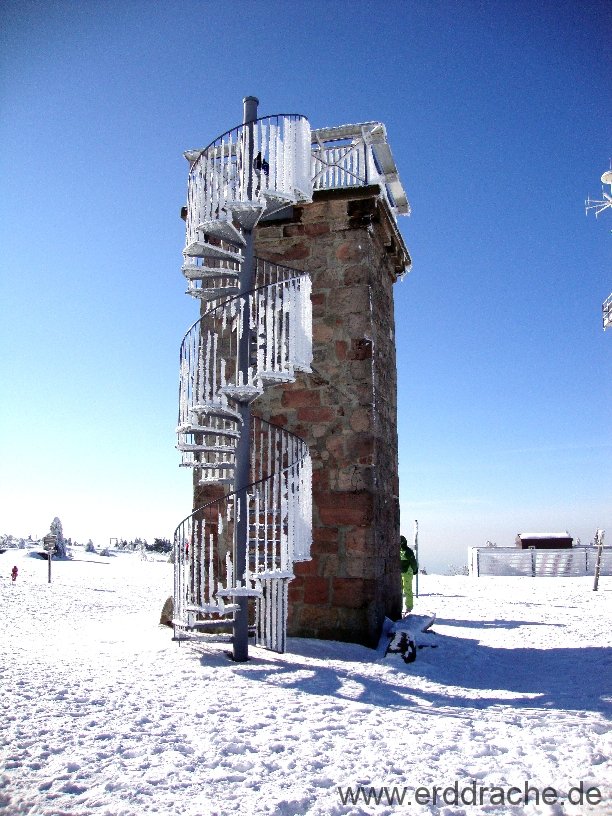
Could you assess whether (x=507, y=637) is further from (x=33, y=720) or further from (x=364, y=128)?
(x=364, y=128)

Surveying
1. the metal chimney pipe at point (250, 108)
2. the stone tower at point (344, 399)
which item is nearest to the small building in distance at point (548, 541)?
the stone tower at point (344, 399)

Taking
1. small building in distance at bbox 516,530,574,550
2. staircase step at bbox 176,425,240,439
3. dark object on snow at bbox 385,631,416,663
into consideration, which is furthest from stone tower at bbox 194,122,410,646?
small building in distance at bbox 516,530,574,550

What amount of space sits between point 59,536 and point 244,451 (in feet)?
58.4

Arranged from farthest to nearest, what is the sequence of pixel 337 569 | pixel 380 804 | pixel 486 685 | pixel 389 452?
pixel 389 452 → pixel 337 569 → pixel 486 685 → pixel 380 804

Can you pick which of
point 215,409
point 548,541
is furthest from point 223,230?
point 548,541

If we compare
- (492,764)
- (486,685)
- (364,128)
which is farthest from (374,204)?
(492,764)

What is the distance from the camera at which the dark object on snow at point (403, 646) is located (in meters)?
6.09

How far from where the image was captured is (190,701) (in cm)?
416

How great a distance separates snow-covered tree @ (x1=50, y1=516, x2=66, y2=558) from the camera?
1975 cm

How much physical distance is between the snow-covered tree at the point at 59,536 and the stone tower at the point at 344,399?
14140 mm

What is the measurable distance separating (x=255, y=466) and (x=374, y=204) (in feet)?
11.2

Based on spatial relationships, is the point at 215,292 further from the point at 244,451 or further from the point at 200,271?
the point at 244,451

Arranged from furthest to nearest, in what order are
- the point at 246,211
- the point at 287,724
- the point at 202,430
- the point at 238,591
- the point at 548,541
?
1. the point at 548,541
2. the point at 246,211
3. the point at 202,430
4. the point at 238,591
5. the point at 287,724

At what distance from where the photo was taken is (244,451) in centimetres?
600
